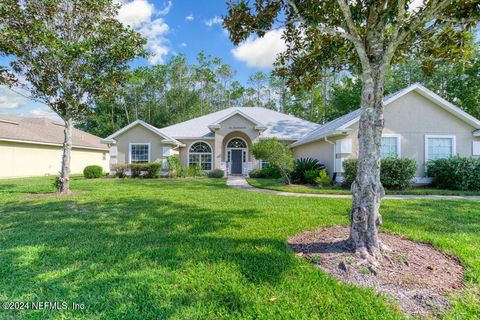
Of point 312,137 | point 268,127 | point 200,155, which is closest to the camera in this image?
point 312,137

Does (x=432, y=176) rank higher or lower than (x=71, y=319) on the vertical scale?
higher

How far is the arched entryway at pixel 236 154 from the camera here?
2155 cm

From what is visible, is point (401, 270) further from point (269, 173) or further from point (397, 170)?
point (269, 173)

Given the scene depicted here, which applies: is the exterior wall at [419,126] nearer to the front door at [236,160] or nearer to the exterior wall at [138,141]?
the front door at [236,160]

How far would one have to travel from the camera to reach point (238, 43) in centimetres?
538

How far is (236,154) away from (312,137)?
25.6 ft

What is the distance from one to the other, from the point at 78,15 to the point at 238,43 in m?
8.33

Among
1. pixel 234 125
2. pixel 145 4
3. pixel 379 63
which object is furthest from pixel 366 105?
pixel 234 125

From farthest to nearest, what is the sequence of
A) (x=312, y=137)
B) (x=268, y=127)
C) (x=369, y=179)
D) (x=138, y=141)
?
(x=268, y=127) < (x=138, y=141) < (x=312, y=137) < (x=369, y=179)

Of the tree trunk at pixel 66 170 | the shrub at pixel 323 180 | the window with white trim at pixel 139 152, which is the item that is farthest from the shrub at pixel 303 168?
the window with white trim at pixel 139 152

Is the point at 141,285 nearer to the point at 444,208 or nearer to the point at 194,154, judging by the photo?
the point at 444,208

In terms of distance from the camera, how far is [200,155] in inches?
823

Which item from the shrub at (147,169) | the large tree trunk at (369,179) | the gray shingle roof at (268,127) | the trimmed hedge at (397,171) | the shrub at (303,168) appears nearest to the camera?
the large tree trunk at (369,179)

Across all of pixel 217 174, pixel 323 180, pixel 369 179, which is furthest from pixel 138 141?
pixel 369 179
